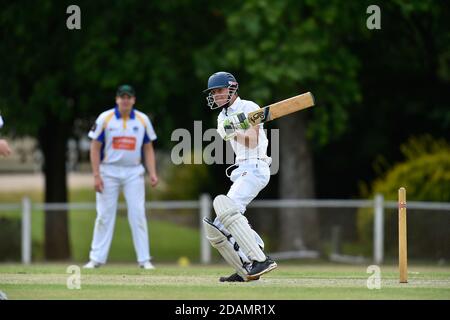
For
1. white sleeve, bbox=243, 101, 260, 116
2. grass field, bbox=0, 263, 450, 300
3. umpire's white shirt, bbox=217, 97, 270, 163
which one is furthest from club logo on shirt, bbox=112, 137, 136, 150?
white sleeve, bbox=243, 101, 260, 116

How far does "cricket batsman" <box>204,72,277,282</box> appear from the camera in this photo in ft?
31.3

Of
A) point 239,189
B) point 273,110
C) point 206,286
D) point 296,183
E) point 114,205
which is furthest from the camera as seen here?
point 296,183

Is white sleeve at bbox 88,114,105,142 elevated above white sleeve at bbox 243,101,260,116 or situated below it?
below

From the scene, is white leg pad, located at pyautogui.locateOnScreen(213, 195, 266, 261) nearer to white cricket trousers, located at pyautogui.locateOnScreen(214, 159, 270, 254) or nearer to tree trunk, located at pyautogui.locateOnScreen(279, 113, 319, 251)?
white cricket trousers, located at pyautogui.locateOnScreen(214, 159, 270, 254)

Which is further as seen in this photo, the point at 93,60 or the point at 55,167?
the point at 55,167

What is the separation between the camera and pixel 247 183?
32.1ft

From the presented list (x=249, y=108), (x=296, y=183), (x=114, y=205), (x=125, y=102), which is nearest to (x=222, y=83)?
(x=249, y=108)

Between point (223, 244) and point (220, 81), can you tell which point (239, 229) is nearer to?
point (223, 244)

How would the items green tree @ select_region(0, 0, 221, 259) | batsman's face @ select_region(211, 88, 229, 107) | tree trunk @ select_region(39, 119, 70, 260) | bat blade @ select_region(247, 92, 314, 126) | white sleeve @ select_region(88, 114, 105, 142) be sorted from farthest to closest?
tree trunk @ select_region(39, 119, 70, 260) → green tree @ select_region(0, 0, 221, 259) → white sleeve @ select_region(88, 114, 105, 142) → batsman's face @ select_region(211, 88, 229, 107) → bat blade @ select_region(247, 92, 314, 126)

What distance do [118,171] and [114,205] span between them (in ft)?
1.37

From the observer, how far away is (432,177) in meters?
20.2

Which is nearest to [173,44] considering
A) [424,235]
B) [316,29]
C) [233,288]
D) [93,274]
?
[316,29]

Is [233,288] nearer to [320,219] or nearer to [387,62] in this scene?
[320,219]

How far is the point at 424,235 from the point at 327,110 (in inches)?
128
